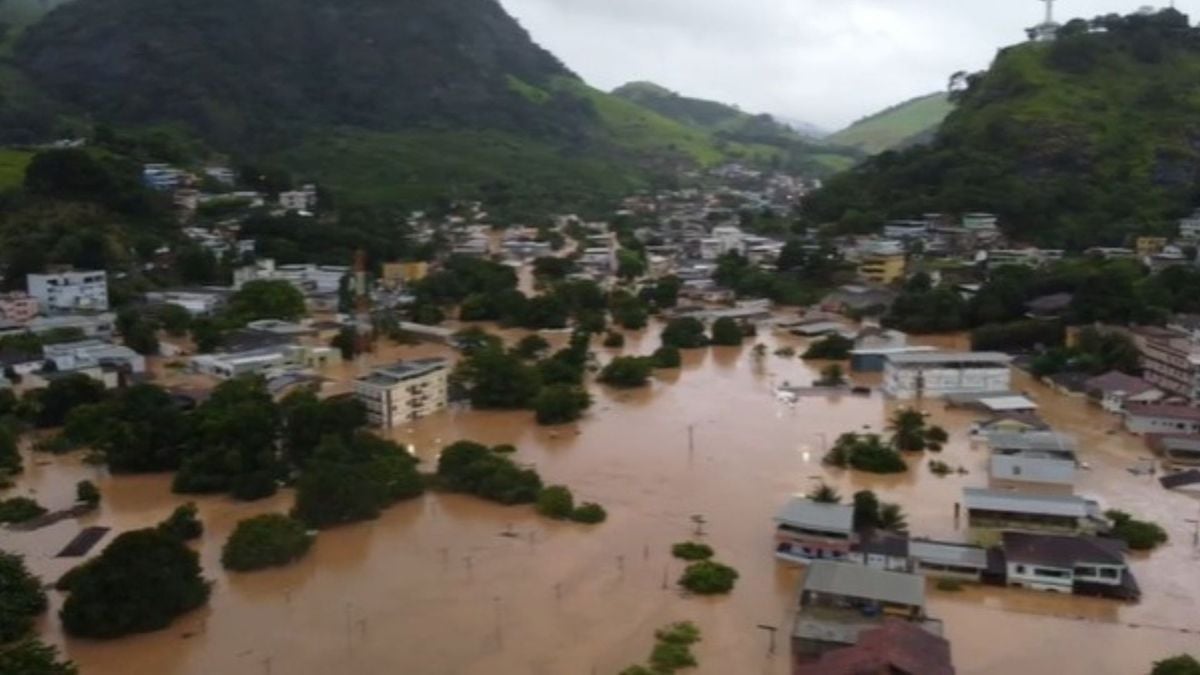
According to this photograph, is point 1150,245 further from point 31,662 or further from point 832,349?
point 31,662

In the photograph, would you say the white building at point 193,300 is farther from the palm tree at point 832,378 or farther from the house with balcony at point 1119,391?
the house with balcony at point 1119,391

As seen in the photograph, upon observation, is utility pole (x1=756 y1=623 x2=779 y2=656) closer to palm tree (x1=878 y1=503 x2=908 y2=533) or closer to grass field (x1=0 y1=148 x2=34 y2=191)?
palm tree (x1=878 y1=503 x2=908 y2=533)

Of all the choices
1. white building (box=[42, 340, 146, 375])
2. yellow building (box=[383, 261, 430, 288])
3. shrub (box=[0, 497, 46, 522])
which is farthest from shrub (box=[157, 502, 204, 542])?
yellow building (box=[383, 261, 430, 288])

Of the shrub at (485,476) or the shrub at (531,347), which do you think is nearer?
the shrub at (485,476)

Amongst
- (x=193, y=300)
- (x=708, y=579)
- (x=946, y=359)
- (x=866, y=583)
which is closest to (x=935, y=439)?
(x=946, y=359)

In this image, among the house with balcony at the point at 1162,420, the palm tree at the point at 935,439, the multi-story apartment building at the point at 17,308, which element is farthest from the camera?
the multi-story apartment building at the point at 17,308

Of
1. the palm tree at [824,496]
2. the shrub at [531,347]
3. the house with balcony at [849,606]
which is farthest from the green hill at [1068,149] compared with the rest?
the house with balcony at [849,606]
